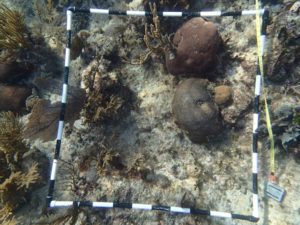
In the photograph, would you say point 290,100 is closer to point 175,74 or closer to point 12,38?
point 175,74

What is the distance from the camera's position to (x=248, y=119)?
4.01 m

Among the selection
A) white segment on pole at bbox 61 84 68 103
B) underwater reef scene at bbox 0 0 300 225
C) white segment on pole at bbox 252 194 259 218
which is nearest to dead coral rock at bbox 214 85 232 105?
underwater reef scene at bbox 0 0 300 225

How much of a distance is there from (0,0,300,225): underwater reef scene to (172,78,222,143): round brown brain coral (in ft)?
0.05

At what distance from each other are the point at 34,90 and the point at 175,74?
241cm

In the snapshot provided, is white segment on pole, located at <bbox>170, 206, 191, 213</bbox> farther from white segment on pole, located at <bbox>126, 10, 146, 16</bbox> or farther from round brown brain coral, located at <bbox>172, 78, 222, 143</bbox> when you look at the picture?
white segment on pole, located at <bbox>126, 10, 146, 16</bbox>

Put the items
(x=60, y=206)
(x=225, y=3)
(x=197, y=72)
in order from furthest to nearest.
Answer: (x=225, y=3) < (x=197, y=72) < (x=60, y=206)

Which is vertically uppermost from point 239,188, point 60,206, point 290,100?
point 290,100

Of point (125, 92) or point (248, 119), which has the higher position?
point (125, 92)

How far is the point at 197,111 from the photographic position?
380 cm

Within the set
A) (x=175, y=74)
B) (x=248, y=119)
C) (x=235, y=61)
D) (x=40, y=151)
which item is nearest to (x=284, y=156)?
(x=248, y=119)

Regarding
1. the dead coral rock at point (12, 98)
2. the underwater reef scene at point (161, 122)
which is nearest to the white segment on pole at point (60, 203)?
the underwater reef scene at point (161, 122)

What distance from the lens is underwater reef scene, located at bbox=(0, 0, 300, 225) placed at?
3.78m

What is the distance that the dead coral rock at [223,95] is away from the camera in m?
3.94

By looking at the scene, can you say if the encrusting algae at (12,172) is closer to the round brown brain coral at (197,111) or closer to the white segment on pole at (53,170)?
the white segment on pole at (53,170)
